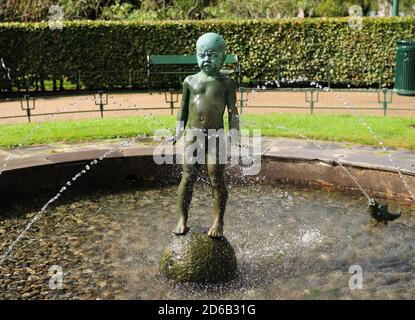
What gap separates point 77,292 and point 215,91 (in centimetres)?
220

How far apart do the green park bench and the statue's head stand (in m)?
12.9

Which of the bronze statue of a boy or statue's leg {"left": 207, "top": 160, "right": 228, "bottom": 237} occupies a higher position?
the bronze statue of a boy

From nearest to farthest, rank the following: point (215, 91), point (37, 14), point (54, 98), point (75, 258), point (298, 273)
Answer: point (215, 91) → point (298, 273) → point (75, 258) → point (54, 98) → point (37, 14)

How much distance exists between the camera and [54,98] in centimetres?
1739

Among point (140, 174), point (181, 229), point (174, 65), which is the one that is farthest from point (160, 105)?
point (181, 229)

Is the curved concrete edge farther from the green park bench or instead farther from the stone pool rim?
the green park bench

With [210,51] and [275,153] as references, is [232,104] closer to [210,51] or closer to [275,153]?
[210,51]

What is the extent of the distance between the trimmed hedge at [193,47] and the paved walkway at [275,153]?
29.1 feet

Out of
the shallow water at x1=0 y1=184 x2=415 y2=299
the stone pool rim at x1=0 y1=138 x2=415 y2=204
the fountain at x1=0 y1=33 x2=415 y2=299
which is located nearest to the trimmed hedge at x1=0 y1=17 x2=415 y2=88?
the fountain at x1=0 y1=33 x2=415 y2=299

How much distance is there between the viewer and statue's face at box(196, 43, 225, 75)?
5211 millimetres

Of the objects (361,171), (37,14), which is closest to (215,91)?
(361,171)

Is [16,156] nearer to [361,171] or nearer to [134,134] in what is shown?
[134,134]

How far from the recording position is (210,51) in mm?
5227

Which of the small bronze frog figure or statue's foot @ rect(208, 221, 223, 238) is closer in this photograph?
statue's foot @ rect(208, 221, 223, 238)
